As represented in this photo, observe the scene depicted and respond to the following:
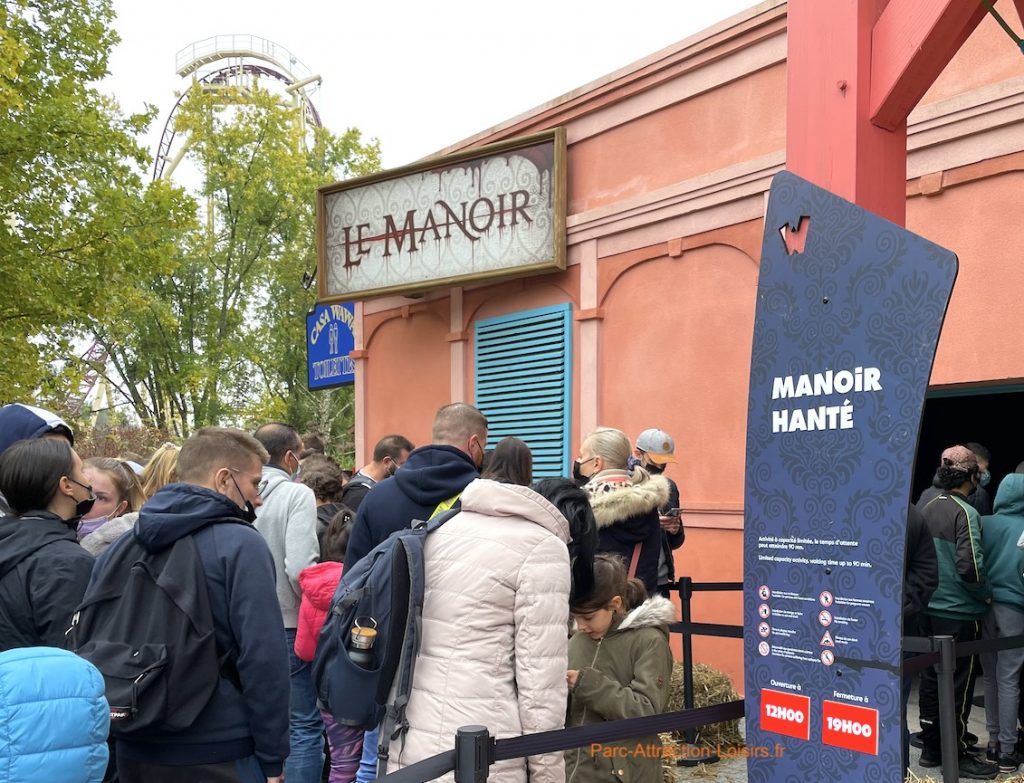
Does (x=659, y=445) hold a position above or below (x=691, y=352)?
below

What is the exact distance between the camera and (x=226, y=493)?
10.7 feet

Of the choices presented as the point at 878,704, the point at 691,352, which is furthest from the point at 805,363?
the point at 691,352

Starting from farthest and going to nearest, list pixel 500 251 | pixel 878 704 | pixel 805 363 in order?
1. pixel 500 251
2. pixel 805 363
3. pixel 878 704

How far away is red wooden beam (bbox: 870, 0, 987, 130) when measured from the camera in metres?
2.74

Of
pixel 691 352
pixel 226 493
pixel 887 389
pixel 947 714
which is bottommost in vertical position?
pixel 947 714

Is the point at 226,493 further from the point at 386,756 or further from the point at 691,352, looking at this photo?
the point at 691,352

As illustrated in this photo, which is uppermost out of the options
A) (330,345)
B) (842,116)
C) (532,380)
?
(330,345)

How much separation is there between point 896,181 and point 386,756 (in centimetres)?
233

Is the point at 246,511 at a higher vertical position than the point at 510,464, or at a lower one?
lower

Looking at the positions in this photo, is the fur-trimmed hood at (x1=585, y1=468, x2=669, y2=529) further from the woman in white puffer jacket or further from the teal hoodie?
the teal hoodie

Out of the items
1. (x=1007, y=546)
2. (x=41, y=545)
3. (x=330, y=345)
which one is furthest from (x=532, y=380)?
(x=41, y=545)

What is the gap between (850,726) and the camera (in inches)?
104

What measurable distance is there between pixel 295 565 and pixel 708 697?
3.09 metres

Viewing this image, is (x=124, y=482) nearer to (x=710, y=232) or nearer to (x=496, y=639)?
(x=496, y=639)
